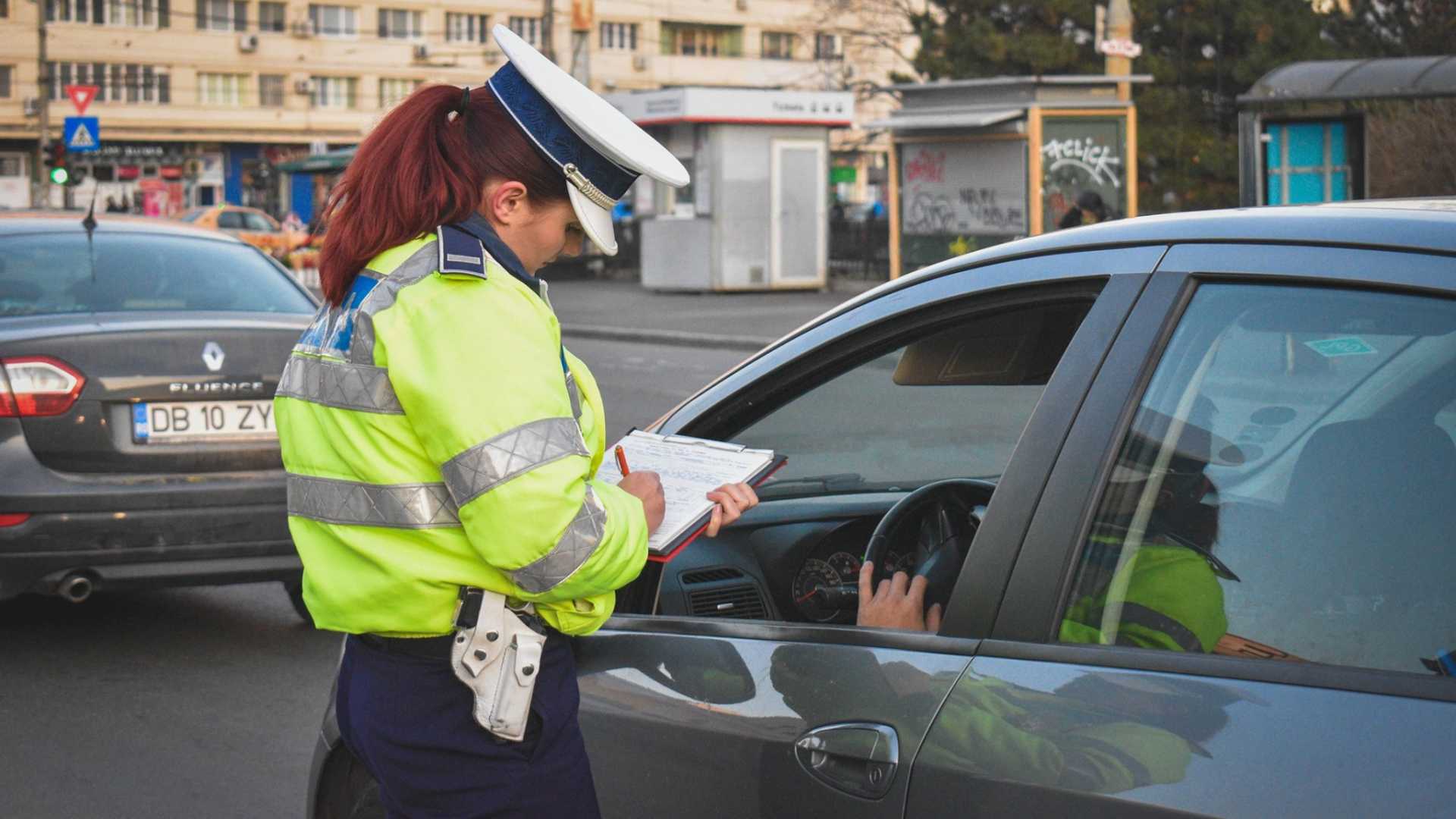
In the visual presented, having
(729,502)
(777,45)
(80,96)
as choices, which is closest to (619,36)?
(777,45)

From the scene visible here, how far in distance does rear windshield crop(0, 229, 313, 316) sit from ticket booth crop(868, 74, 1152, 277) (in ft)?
40.8

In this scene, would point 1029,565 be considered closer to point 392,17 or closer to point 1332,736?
point 1332,736

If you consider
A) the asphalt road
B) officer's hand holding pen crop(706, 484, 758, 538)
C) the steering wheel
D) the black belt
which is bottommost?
the asphalt road

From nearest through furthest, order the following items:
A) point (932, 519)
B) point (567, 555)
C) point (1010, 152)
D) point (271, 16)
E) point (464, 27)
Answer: point (567, 555) → point (932, 519) → point (1010, 152) → point (271, 16) → point (464, 27)

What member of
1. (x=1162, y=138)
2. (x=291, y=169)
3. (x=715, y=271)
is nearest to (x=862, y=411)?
(x=715, y=271)

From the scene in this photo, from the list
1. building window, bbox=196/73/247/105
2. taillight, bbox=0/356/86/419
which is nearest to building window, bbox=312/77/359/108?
building window, bbox=196/73/247/105

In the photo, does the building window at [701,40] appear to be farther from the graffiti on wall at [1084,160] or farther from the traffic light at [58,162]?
the graffiti on wall at [1084,160]

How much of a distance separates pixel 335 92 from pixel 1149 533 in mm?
75289

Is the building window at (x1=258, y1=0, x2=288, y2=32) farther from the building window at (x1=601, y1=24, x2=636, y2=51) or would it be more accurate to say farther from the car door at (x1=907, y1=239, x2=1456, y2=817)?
the car door at (x1=907, y1=239, x2=1456, y2=817)

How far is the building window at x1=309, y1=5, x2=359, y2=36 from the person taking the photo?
7256 centimetres

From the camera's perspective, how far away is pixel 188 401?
18.8 feet

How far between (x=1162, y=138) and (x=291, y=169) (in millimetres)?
21133

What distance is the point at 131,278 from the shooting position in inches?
251

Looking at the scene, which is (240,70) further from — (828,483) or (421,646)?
(421,646)
